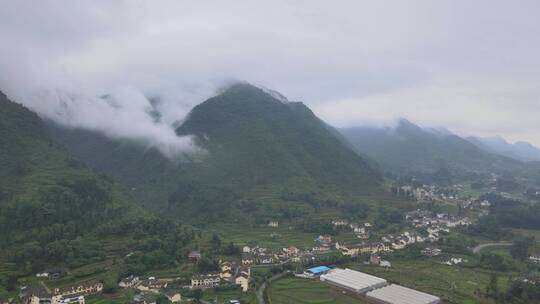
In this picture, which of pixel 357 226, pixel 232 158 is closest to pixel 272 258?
pixel 357 226

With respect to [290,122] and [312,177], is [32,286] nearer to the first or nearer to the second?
[312,177]

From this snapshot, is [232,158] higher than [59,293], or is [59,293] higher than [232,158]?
[232,158]

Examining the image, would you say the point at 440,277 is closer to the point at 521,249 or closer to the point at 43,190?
the point at 521,249

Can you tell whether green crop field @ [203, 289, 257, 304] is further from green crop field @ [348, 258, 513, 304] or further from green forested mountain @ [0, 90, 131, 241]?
green forested mountain @ [0, 90, 131, 241]

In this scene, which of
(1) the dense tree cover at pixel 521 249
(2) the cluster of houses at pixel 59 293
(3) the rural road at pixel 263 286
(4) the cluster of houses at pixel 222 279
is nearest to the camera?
(2) the cluster of houses at pixel 59 293

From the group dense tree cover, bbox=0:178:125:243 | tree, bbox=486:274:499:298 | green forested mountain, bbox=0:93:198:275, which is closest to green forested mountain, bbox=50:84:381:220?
green forested mountain, bbox=0:93:198:275

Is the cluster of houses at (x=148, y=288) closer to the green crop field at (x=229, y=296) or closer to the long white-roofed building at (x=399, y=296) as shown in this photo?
the green crop field at (x=229, y=296)

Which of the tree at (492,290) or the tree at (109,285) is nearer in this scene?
the tree at (109,285)

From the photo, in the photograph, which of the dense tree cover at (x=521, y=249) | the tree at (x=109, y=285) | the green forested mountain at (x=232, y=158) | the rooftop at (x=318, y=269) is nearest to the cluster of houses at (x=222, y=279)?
the tree at (x=109, y=285)
